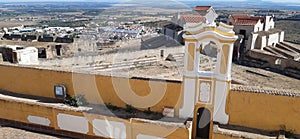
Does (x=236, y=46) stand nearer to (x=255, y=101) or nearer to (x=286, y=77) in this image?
(x=286, y=77)

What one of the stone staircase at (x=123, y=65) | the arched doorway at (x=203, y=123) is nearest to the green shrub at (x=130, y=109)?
the arched doorway at (x=203, y=123)

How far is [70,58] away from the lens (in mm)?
18734

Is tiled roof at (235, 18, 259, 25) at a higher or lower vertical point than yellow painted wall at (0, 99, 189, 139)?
higher

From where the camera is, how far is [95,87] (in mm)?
9734

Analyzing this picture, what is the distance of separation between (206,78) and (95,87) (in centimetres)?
393

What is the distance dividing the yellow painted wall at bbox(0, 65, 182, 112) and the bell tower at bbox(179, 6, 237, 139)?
1.68 feet

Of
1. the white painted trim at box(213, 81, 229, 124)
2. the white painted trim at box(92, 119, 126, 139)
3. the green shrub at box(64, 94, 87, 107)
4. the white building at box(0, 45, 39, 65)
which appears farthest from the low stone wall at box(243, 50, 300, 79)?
the white building at box(0, 45, 39, 65)

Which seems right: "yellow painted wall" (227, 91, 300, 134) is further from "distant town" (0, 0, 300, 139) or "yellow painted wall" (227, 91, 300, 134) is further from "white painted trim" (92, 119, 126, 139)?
"white painted trim" (92, 119, 126, 139)

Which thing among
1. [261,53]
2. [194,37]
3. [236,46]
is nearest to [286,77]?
[261,53]

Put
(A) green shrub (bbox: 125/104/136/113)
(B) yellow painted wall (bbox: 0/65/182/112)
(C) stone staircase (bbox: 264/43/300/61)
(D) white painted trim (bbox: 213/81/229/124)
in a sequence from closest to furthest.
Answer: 1. (D) white painted trim (bbox: 213/81/229/124)
2. (B) yellow painted wall (bbox: 0/65/182/112)
3. (A) green shrub (bbox: 125/104/136/113)
4. (C) stone staircase (bbox: 264/43/300/61)

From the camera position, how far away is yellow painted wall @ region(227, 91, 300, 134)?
7863 mm

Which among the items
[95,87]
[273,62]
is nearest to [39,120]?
[95,87]

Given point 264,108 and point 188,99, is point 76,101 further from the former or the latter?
point 264,108

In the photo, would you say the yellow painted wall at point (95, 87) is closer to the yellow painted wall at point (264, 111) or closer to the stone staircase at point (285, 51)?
the yellow painted wall at point (264, 111)
